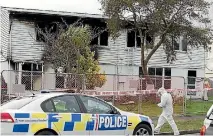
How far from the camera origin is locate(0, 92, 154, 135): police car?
8.67m

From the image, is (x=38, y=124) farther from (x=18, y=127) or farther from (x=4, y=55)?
(x=4, y=55)

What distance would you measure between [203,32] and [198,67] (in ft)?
28.4

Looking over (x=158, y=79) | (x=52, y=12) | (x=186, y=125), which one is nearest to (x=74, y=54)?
(x=158, y=79)

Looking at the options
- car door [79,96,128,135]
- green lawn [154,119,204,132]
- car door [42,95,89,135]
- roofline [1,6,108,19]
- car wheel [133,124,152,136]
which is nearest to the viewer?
car door [42,95,89,135]

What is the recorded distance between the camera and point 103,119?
9930mm

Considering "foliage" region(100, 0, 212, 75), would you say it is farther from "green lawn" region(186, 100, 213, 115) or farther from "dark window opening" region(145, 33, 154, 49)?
"green lawn" region(186, 100, 213, 115)

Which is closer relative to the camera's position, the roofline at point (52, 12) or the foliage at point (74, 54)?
the foliage at point (74, 54)

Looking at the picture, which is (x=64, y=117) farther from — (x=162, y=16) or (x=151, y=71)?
(x=151, y=71)

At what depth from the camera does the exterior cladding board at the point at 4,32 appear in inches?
1019

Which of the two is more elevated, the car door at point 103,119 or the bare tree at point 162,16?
the bare tree at point 162,16

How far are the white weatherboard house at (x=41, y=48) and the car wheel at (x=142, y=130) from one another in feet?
37.2

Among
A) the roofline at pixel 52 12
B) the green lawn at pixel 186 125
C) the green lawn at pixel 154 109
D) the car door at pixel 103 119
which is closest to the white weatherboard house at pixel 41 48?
the roofline at pixel 52 12

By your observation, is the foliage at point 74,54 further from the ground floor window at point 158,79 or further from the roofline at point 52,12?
the roofline at point 52,12

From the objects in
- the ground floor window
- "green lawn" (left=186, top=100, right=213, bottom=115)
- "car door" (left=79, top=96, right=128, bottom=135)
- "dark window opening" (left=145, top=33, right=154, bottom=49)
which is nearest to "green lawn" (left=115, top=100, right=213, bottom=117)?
"green lawn" (left=186, top=100, right=213, bottom=115)
